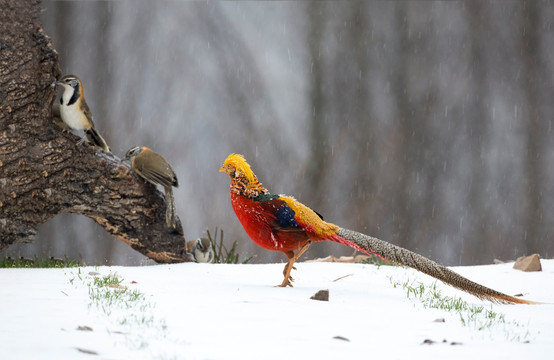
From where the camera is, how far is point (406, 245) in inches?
413

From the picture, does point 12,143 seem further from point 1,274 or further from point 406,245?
point 406,245

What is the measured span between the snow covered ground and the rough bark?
0.83 meters

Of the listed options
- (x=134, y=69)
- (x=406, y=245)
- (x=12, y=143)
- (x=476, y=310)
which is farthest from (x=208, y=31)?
(x=476, y=310)

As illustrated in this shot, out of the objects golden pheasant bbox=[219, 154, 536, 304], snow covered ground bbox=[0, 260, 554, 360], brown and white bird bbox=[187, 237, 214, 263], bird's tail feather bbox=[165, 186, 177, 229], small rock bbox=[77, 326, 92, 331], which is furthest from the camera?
brown and white bird bbox=[187, 237, 214, 263]

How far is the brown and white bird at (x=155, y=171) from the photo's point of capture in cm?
627

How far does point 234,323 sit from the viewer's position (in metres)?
3.53

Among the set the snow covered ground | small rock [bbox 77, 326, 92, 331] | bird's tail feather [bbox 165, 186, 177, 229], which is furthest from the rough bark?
small rock [bbox 77, 326, 92, 331]

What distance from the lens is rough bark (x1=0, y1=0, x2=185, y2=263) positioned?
5.66 metres

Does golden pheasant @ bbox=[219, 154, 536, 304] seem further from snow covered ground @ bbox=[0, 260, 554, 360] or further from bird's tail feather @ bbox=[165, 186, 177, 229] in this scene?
bird's tail feather @ bbox=[165, 186, 177, 229]

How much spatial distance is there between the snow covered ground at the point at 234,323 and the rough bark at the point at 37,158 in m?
0.83

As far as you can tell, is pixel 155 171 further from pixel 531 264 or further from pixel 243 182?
pixel 531 264

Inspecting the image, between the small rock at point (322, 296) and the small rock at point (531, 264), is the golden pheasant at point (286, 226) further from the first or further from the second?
the small rock at point (531, 264)

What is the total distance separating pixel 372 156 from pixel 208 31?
12.0 feet

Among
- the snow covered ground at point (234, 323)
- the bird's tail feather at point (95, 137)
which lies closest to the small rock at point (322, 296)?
the snow covered ground at point (234, 323)
